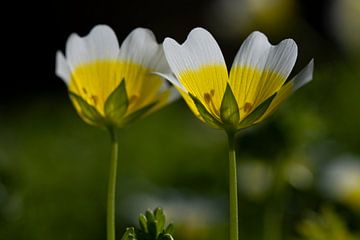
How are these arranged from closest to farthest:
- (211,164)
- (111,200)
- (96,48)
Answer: (111,200), (96,48), (211,164)

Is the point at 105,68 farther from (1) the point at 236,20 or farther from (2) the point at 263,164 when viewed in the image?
(1) the point at 236,20

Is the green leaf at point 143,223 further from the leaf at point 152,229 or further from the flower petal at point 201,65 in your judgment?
the flower petal at point 201,65

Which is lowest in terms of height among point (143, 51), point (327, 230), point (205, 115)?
point (327, 230)

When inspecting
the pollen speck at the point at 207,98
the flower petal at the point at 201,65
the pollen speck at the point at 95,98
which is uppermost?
the flower petal at the point at 201,65

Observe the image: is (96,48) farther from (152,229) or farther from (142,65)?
(152,229)

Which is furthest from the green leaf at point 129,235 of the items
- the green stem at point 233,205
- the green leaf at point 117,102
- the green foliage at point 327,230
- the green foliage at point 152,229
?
the green foliage at point 327,230

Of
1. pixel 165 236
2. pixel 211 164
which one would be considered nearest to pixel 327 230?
pixel 165 236
